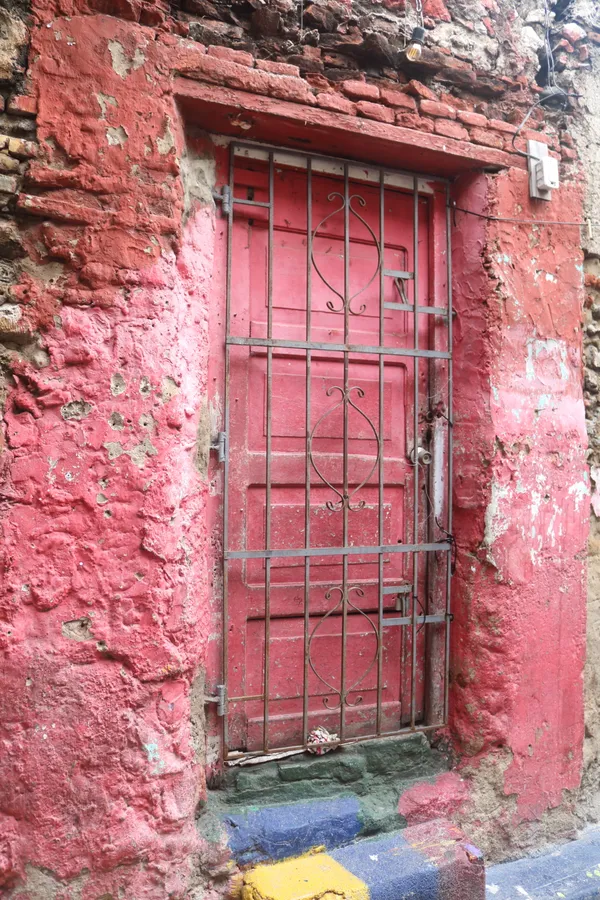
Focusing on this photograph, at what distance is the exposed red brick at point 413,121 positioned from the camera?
2.48 m

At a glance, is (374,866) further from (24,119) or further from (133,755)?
(24,119)

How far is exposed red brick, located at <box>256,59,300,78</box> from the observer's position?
2240 millimetres

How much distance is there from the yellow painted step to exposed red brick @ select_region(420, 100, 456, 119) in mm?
2798

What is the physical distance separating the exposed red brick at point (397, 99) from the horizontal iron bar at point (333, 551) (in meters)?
1.72

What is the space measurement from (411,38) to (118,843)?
119 inches

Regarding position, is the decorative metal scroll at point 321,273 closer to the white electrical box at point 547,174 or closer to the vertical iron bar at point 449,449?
the vertical iron bar at point 449,449

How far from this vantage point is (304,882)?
2062mm

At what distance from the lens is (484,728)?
101 inches

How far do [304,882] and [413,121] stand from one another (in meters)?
2.74

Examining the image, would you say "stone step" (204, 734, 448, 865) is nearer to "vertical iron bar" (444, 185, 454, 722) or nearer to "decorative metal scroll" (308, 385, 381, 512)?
"vertical iron bar" (444, 185, 454, 722)

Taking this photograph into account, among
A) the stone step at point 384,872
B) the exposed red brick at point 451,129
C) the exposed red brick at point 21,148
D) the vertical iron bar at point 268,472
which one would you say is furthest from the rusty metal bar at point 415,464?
the exposed red brick at point 21,148

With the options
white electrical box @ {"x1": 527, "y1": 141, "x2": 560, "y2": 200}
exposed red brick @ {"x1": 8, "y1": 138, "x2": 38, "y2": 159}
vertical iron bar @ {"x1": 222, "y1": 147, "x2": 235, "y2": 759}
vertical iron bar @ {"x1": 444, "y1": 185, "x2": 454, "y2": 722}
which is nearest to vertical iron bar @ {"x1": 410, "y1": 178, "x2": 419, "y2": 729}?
vertical iron bar @ {"x1": 444, "y1": 185, "x2": 454, "y2": 722}

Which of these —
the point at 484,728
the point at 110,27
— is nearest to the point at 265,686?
the point at 484,728

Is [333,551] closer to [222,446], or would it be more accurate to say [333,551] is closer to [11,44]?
[222,446]
